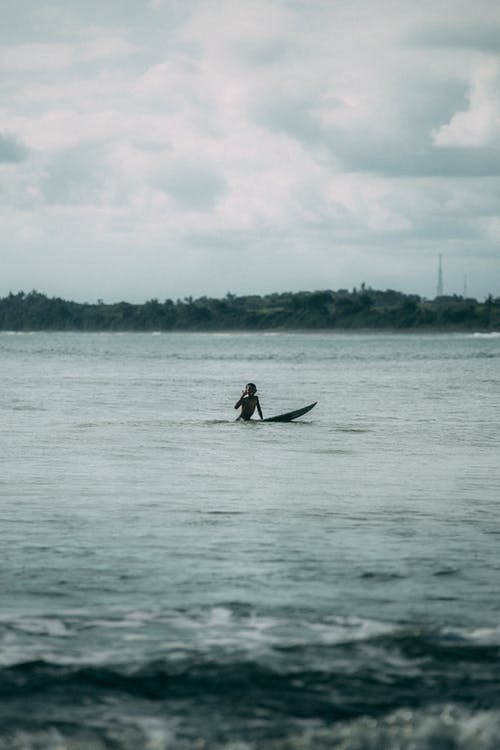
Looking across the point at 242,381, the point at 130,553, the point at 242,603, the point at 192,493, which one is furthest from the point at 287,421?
the point at 242,381

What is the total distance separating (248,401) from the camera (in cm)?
3084

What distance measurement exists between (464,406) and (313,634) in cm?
3309

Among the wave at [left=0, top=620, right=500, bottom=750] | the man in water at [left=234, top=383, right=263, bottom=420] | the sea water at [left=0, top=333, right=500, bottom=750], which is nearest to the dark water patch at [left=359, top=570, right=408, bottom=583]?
the sea water at [left=0, top=333, right=500, bottom=750]

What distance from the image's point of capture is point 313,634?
831 cm

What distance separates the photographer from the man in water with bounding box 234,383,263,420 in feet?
97.8

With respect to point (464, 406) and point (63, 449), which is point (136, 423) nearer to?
point (63, 449)

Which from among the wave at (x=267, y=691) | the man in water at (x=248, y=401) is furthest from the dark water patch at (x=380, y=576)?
the man in water at (x=248, y=401)

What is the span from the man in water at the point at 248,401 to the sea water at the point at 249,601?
298 inches

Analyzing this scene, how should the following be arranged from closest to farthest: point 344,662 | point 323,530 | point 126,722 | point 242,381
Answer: point 126,722 → point 344,662 → point 323,530 → point 242,381

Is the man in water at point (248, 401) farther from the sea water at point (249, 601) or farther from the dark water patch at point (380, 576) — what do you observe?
the dark water patch at point (380, 576)

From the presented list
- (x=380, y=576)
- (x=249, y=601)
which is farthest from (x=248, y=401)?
(x=249, y=601)

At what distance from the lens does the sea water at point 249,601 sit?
6.59 metres

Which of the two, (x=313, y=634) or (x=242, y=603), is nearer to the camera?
(x=313, y=634)

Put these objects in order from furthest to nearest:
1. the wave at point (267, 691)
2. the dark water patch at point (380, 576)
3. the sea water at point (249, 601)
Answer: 1. the dark water patch at point (380, 576)
2. the sea water at point (249, 601)
3. the wave at point (267, 691)
